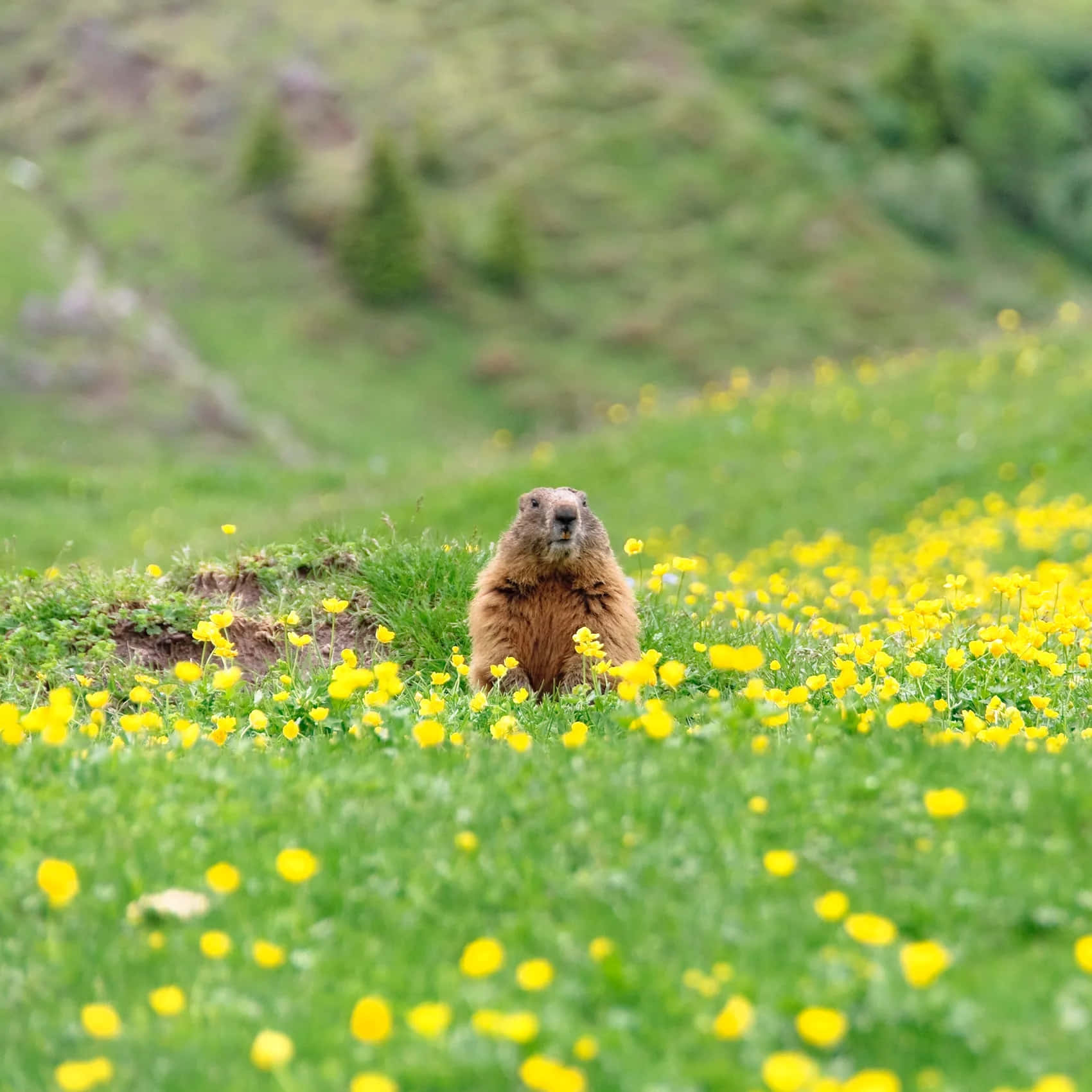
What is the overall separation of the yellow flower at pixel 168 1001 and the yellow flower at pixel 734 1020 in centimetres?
139

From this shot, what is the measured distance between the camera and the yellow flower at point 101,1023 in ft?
11.3

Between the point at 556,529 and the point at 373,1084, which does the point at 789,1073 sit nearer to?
the point at 373,1084

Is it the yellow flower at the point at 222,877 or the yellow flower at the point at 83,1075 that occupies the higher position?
the yellow flower at the point at 222,877

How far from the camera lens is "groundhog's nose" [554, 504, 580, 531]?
760 centimetres

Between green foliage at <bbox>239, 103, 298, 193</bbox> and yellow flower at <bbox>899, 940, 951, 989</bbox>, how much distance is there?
183 feet

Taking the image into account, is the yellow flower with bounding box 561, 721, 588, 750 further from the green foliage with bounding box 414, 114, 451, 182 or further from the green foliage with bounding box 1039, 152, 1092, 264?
the green foliage with bounding box 1039, 152, 1092, 264

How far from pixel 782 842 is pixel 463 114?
62259 millimetres

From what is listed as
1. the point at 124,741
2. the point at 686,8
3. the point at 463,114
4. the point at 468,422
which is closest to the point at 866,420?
the point at 124,741

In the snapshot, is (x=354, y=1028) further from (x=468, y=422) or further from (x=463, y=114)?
(x=463, y=114)

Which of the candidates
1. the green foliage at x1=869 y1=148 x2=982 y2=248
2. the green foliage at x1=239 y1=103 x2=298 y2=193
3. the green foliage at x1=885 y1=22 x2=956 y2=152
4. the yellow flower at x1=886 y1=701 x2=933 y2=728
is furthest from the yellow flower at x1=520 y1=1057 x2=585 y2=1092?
the green foliage at x1=885 y1=22 x2=956 y2=152

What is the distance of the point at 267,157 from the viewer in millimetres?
55562

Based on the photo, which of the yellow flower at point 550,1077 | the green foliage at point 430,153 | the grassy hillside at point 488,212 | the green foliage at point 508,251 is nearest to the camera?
the yellow flower at point 550,1077

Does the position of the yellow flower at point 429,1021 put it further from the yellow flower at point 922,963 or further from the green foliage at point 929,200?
the green foliage at point 929,200

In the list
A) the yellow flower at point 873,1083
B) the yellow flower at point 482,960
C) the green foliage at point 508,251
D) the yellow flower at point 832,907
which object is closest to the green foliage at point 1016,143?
the green foliage at point 508,251
